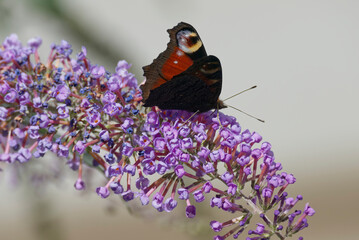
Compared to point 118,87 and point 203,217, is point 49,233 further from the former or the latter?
point 118,87

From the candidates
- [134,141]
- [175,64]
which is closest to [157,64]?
[175,64]

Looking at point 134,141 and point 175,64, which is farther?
point 175,64

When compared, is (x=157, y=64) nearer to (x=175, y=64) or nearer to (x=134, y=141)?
(x=175, y=64)

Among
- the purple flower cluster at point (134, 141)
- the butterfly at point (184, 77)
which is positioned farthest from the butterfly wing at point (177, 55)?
the purple flower cluster at point (134, 141)

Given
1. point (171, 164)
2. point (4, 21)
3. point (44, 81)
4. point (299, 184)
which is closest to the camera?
point (171, 164)

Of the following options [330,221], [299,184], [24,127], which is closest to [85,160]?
[24,127]

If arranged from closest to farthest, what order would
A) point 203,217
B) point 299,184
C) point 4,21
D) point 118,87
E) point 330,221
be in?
point 118,87
point 203,217
point 4,21
point 330,221
point 299,184

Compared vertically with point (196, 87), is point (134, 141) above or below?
below

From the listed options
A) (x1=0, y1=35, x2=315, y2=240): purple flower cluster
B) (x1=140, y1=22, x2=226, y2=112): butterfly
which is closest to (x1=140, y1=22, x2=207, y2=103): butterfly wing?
(x1=140, y1=22, x2=226, y2=112): butterfly
